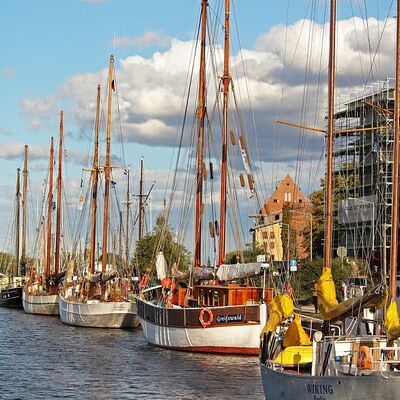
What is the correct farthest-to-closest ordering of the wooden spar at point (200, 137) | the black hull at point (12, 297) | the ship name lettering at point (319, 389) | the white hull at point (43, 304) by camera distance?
the black hull at point (12, 297) < the white hull at point (43, 304) < the wooden spar at point (200, 137) < the ship name lettering at point (319, 389)

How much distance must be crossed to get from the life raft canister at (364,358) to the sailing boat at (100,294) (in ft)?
144

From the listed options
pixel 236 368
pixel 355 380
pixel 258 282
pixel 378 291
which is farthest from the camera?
pixel 258 282

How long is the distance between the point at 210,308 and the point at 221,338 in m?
1.51

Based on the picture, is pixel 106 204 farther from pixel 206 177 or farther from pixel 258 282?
pixel 206 177

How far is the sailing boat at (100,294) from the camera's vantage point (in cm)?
6975

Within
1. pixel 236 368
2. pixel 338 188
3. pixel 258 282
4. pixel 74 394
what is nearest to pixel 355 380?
pixel 74 394

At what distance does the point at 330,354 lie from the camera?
27938 mm

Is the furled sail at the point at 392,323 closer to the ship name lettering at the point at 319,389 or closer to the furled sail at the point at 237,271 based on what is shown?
the ship name lettering at the point at 319,389

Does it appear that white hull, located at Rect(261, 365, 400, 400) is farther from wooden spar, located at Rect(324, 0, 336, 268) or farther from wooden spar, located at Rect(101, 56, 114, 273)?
wooden spar, located at Rect(101, 56, 114, 273)

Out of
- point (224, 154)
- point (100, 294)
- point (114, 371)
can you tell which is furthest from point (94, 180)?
point (114, 371)

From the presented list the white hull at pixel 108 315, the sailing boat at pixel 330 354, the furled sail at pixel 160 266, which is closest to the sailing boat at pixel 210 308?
the furled sail at pixel 160 266

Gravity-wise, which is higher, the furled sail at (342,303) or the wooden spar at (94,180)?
the wooden spar at (94,180)

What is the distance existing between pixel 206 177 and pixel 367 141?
5552 cm

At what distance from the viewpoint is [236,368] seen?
1727 inches
